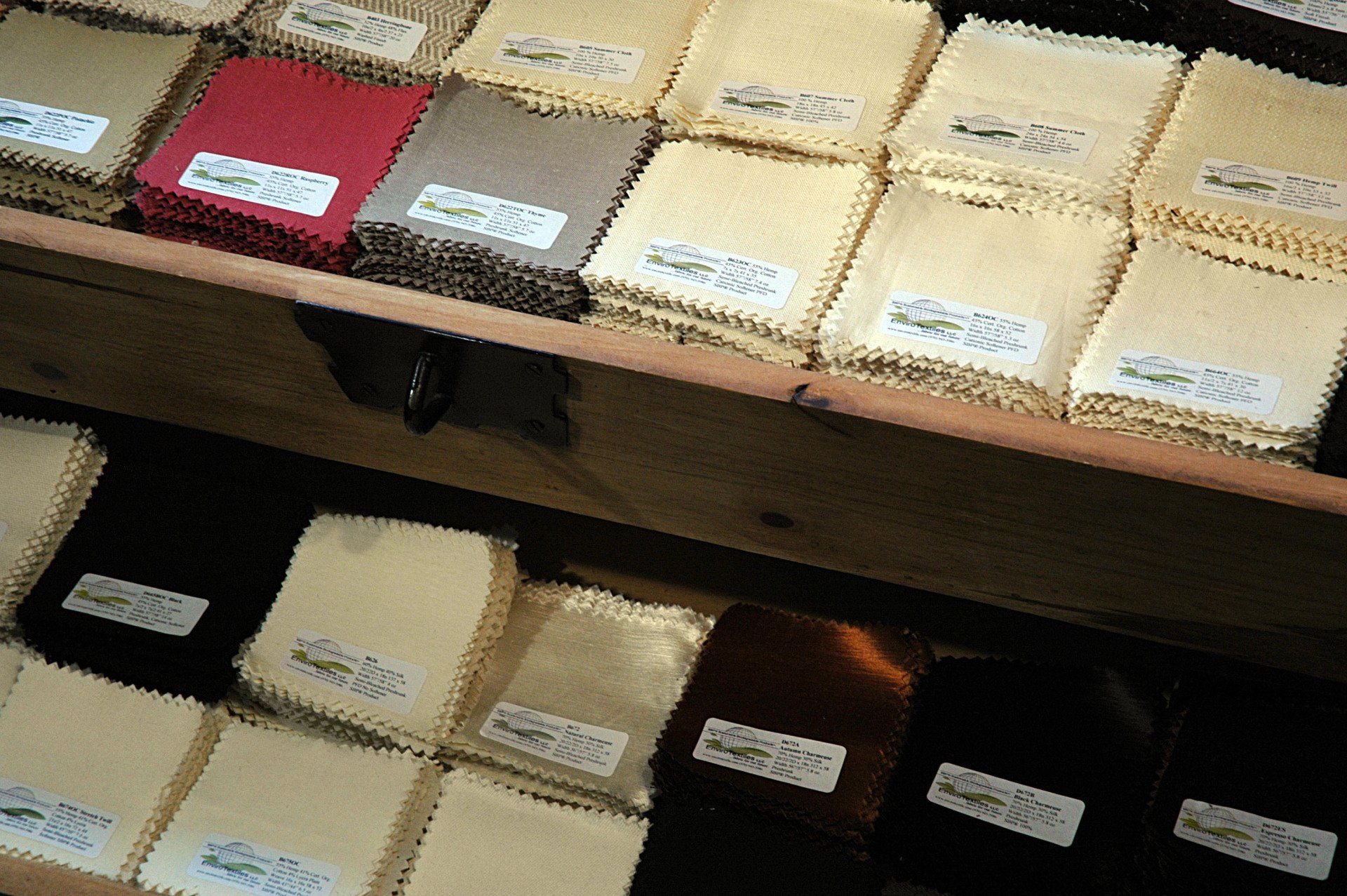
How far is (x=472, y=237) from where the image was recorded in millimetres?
1052

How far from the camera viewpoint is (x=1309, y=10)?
41.5 inches

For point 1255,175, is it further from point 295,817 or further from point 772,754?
point 295,817

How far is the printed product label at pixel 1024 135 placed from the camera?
103cm

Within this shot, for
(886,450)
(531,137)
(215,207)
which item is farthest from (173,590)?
(886,450)

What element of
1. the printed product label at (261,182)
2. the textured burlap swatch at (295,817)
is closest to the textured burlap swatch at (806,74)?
the printed product label at (261,182)

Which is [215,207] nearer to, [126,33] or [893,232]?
[126,33]

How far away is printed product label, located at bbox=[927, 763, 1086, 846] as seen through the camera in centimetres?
101

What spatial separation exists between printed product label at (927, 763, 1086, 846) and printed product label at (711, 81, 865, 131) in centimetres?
66

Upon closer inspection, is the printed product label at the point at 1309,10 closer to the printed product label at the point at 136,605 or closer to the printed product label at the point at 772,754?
the printed product label at the point at 772,754

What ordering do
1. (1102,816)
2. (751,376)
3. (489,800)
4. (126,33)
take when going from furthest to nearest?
(126,33) < (489,800) < (1102,816) < (751,376)

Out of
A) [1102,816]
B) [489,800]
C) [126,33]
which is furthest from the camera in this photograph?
[126,33]

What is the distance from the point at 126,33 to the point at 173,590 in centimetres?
65

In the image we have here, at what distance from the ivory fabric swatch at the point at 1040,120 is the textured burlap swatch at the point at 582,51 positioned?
274 mm

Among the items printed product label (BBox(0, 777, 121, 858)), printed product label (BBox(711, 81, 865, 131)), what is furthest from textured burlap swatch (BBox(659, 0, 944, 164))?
printed product label (BBox(0, 777, 121, 858))
